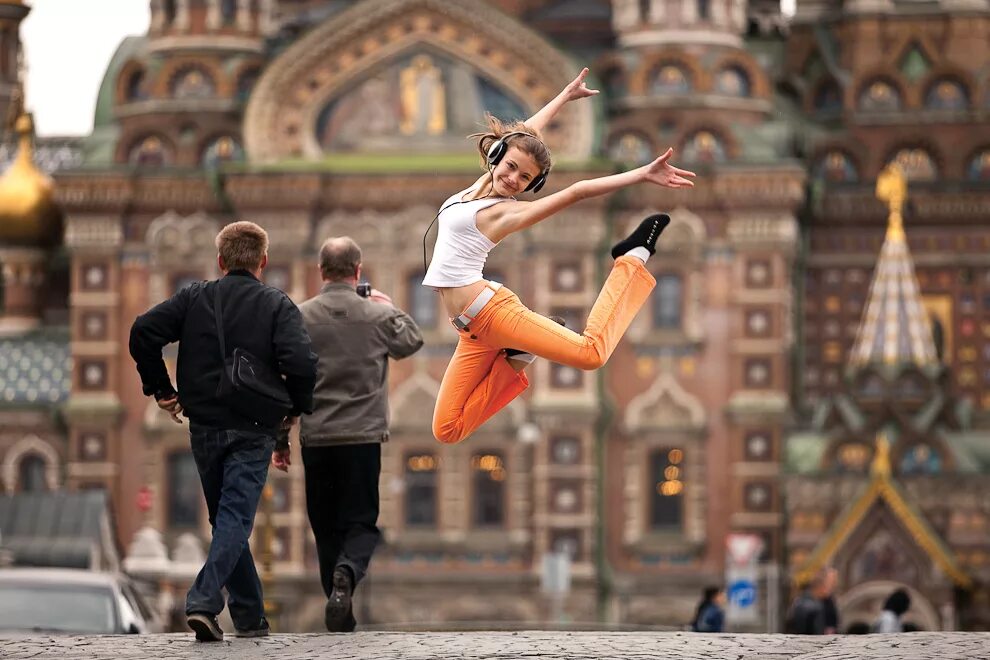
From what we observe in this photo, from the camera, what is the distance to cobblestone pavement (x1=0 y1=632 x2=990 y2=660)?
18.6 metres

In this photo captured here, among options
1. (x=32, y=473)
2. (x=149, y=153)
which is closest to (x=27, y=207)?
(x=149, y=153)

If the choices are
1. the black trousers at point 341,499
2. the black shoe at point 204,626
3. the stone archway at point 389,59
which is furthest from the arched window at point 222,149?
the black shoe at point 204,626

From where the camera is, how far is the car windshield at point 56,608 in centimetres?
2334

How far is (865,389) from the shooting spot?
177ft

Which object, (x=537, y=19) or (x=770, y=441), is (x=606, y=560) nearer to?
(x=770, y=441)

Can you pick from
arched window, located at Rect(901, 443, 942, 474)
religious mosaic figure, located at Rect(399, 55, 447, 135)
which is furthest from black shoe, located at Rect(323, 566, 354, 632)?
religious mosaic figure, located at Rect(399, 55, 447, 135)

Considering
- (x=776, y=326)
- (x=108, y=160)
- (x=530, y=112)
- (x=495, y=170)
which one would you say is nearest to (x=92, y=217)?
(x=108, y=160)

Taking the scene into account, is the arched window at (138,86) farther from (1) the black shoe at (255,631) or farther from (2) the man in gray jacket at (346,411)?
(1) the black shoe at (255,631)

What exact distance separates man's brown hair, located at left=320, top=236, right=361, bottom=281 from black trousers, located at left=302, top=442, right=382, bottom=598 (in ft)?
3.78

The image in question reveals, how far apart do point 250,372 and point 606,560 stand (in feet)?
118

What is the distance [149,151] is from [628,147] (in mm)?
8352

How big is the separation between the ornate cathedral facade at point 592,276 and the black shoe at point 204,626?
33.3 meters

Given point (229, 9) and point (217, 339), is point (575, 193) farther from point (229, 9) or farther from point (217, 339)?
point (229, 9)

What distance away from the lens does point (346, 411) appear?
2066cm
